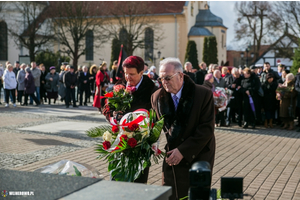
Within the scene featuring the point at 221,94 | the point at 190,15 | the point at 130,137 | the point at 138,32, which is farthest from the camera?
the point at 190,15

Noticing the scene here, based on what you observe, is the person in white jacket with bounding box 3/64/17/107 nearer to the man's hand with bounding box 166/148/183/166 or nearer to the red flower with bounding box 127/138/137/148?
the man's hand with bounding box 166/148/183/166

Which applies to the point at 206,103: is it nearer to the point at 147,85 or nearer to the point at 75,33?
the point at 147,85

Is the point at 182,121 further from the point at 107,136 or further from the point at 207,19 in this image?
the point at 207,19

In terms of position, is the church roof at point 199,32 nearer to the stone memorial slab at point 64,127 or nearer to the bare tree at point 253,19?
the bare tree at point 253,19

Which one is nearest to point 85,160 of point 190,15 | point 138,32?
point 138,32

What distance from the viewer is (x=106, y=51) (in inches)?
2248

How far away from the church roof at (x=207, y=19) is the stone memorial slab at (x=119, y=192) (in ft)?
184

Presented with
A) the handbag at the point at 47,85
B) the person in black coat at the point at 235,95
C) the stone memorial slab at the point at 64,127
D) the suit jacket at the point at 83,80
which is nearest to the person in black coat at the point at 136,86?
the stone memorial slab at the point at 64,127

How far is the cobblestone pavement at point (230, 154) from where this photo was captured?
656 centimetres

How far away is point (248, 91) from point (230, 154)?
5.01 m

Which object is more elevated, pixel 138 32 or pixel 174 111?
pixel 138 32

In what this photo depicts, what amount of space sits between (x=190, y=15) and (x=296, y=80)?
4293 centimetres

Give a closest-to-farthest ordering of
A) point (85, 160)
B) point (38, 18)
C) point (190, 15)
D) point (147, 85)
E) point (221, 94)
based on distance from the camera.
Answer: point (147, 85) → point (85, 160) → point (221, 94) → point (38, 18) → point (190, 15)

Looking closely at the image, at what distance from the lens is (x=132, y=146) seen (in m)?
3.29
